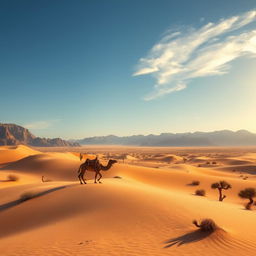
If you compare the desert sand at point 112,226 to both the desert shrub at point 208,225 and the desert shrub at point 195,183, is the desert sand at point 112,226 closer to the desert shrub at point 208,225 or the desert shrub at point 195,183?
the desert shrub at point 208,225

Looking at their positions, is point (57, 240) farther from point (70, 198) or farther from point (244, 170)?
point (244, 170)

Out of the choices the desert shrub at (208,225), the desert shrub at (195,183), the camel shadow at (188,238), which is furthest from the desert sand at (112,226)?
the desert shrub at (195,183)

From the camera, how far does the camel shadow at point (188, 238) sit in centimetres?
636

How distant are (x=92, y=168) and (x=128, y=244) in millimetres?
7454

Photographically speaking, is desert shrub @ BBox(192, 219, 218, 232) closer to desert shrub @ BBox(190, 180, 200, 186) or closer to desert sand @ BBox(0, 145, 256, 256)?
desert sand @ BBox(0, 145, 256, 256)

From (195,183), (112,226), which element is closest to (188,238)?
(112,226)

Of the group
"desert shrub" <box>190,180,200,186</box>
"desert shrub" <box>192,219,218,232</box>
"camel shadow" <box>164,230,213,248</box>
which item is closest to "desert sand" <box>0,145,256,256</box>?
"camel shadow" <box>164,230,213,248</box>

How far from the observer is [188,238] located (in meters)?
6.68

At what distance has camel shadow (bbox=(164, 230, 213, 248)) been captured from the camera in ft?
20.9

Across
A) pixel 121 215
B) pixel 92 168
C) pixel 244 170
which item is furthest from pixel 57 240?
pixel 244 170

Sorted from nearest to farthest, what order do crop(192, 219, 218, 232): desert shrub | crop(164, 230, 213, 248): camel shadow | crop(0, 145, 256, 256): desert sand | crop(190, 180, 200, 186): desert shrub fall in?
crop(0, 145, 256, 256): desert sand, crop(164, 230, 213, 248): camel shadow, crop(192, 219, 218, 232): desert shrub, crop(190, 180, 200, 186): desert shrub

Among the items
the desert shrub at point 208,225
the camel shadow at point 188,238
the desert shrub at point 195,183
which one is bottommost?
the desert shrub at point 195,183

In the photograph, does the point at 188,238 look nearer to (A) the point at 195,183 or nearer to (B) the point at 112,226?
(B) the point at 112,226

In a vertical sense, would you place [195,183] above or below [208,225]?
below
